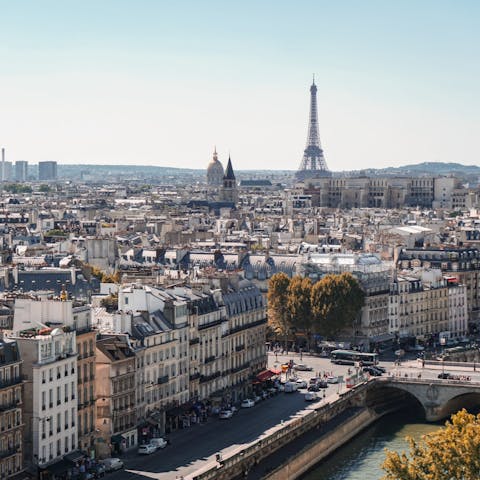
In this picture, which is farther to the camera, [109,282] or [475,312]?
[475,312]

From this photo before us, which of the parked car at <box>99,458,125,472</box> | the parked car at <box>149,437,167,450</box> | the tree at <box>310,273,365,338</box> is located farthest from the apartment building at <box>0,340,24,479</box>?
the tree at <box>310,273,365,338</box>

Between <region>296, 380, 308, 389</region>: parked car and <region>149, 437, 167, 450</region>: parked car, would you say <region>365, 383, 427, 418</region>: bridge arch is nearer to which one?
<region>296, 380, 308, 389</region>: parked car

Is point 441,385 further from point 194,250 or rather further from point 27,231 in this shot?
point 27,231

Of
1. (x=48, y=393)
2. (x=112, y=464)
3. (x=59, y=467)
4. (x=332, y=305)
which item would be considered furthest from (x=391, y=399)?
(x=48, y=393)

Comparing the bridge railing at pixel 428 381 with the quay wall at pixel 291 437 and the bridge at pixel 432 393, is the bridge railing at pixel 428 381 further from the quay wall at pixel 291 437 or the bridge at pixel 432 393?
the quay wall at pixel 291 437

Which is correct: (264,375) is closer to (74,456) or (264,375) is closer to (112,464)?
(112,464)

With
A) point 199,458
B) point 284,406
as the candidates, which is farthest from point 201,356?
point 199,458
